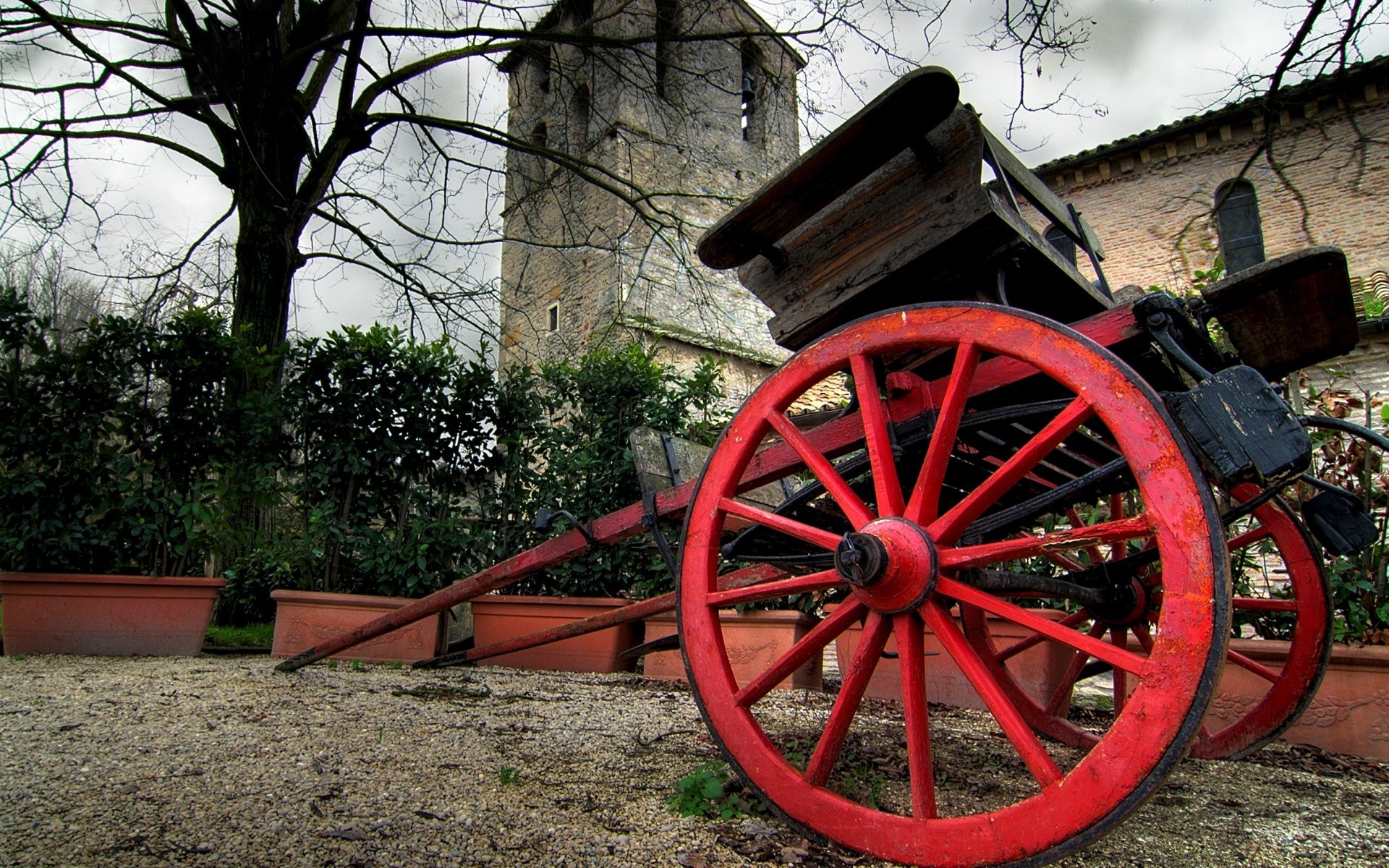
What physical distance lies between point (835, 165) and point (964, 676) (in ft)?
8.47

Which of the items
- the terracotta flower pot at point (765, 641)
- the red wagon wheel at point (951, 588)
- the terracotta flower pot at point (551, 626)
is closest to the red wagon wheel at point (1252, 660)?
the red wagon wheel at point (951, 588)

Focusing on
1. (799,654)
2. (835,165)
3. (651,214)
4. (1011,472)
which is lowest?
(799,654)

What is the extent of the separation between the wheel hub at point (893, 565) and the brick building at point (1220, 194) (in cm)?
1233

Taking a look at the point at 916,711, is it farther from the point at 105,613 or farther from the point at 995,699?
the point at 105,613

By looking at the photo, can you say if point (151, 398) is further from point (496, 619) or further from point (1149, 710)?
point (1149, 710)

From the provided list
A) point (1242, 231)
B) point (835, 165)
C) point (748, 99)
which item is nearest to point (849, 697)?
point (835, 165)

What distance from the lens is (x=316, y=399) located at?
479cm

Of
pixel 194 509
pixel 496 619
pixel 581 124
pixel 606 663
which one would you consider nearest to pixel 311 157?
pixel 194 509

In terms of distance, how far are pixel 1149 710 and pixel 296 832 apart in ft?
5.53

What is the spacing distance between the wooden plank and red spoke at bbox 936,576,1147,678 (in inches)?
43.1

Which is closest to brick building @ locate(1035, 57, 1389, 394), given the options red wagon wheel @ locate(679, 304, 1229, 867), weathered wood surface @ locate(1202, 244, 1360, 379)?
weathered wood surface @ locate(1202, 244, 1360, 379)

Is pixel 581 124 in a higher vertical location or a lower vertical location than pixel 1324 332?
higher

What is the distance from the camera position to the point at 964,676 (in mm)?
3549

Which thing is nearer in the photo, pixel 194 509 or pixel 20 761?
pixel 20 761
